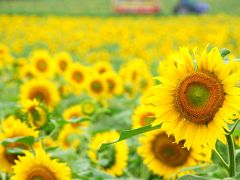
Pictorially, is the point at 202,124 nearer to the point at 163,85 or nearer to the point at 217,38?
the point at 163,85

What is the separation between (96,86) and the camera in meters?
4.31

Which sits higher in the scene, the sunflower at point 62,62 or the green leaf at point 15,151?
the sunflower at point 62,62

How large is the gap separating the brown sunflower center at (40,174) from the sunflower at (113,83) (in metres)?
2.29

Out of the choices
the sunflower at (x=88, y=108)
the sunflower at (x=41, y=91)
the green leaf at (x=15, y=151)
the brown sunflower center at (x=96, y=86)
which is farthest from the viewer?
the brown sunflower center at (x=96, y=86)

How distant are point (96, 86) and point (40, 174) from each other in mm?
2227

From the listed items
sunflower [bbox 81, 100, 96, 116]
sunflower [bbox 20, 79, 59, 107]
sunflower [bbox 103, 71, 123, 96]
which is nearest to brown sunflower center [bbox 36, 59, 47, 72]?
sunflower [bbox 103, 71, 123, 96]

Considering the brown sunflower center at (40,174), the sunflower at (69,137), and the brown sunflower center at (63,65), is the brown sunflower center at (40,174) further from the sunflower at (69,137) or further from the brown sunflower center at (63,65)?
the brown sunflower center at (63,65)

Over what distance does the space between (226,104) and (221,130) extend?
0.06 m

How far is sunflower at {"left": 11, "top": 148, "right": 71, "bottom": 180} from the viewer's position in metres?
2.10

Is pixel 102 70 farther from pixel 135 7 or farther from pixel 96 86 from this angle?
pixel 135 7

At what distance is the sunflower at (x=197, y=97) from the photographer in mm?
1657

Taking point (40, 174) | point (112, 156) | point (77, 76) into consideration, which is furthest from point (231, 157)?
point (77, 76)

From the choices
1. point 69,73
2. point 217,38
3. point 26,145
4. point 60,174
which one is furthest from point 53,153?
point 217,38

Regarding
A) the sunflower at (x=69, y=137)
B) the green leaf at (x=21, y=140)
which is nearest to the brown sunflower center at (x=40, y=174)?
the green leaf at (x=21, y=140)
